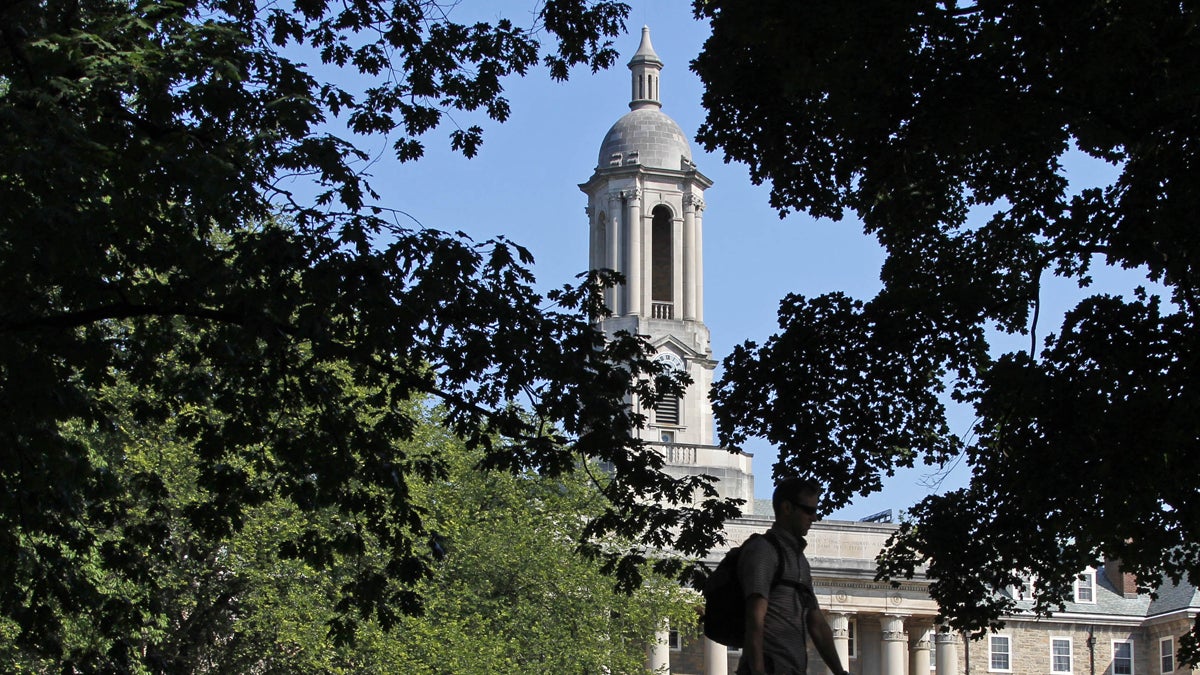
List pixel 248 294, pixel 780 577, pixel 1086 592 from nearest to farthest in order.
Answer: pixel 780 577 → pixel 248 294 → pixel 1086 592

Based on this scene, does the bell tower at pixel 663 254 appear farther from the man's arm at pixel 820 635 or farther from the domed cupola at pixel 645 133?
the man's arm at pixel 820 635

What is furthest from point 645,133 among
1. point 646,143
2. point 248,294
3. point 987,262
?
point 248,294

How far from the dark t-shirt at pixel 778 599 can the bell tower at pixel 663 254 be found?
213 feet

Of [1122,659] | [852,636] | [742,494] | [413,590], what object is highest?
[742,494]

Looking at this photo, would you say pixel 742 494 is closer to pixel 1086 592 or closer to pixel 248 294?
pixel 1086 592

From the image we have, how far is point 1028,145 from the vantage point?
Result: 64.1ft

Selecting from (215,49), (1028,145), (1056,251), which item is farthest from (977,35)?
(215,49)

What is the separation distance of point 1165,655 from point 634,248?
25638 millimetres

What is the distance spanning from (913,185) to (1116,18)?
349 centimetres

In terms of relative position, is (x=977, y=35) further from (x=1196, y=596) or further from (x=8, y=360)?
(x=1196, y=596)

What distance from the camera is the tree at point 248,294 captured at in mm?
16312

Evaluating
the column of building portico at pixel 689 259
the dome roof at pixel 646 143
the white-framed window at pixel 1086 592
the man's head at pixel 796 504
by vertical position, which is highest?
the dome roof at pixel 646 143

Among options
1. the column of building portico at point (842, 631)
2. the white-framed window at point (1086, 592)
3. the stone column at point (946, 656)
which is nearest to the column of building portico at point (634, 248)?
the column of building portico at point (842, 631)

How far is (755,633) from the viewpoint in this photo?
11.1 m
